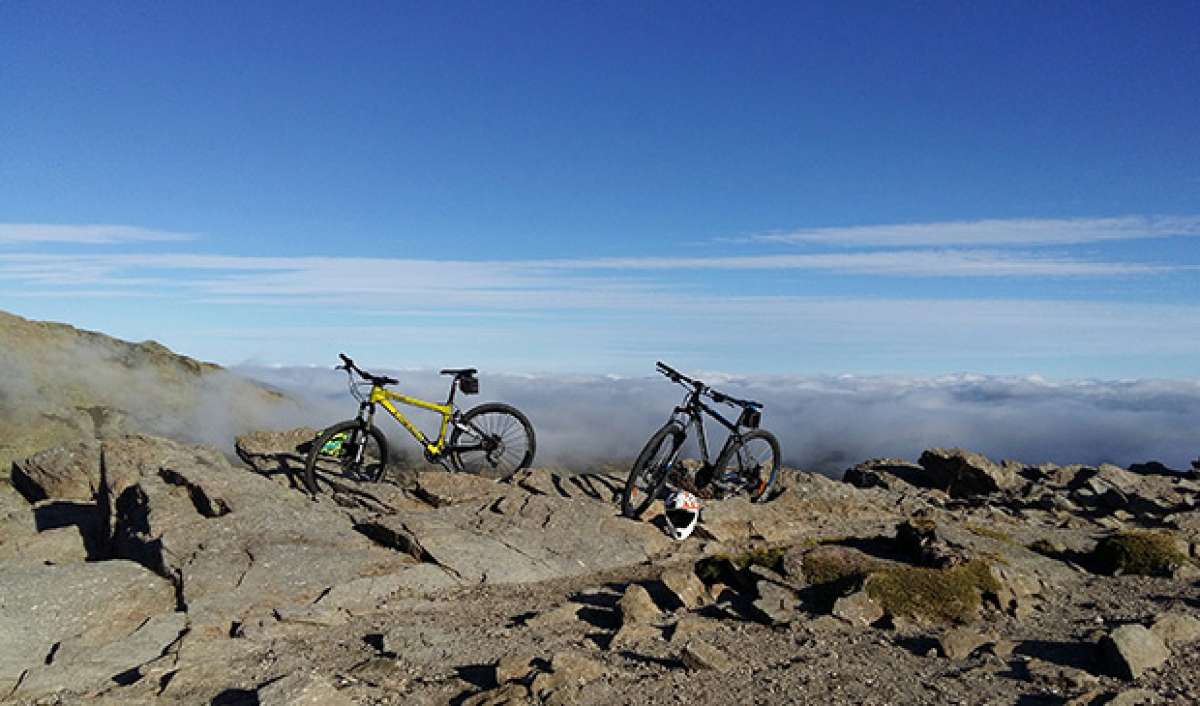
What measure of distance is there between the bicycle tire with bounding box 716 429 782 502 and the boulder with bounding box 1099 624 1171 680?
33.3ft

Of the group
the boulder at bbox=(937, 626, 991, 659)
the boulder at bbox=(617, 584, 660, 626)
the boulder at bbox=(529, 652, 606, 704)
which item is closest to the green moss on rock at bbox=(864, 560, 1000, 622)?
the boulder at bbox=(937, 626, 991, 659)

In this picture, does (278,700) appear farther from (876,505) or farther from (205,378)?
(205,378)

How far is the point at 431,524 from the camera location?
15539 millimetres

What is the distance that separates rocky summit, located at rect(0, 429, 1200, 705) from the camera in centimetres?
910

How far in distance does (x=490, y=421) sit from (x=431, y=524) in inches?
179

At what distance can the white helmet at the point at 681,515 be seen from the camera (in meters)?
16.8

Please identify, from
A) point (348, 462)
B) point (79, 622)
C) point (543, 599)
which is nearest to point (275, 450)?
point (348, 462)

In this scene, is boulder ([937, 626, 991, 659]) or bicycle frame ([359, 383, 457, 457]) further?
bicycle frame ([359, 383, 457, 457])

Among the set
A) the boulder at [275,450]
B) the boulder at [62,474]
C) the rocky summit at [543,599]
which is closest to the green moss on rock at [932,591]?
the rocky summit at [543,599]

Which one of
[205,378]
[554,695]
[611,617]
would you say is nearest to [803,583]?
[611,617]

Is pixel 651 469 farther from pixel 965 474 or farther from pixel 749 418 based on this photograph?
pixel 965 474

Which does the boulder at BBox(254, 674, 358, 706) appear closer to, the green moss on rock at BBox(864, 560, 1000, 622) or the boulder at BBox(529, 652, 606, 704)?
the boulder at BBox(529, 652, 606, 704)

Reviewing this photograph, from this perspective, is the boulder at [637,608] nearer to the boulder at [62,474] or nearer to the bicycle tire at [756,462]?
the bicycle tire at [756,462]

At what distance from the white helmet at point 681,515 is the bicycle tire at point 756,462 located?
2.26 meters
